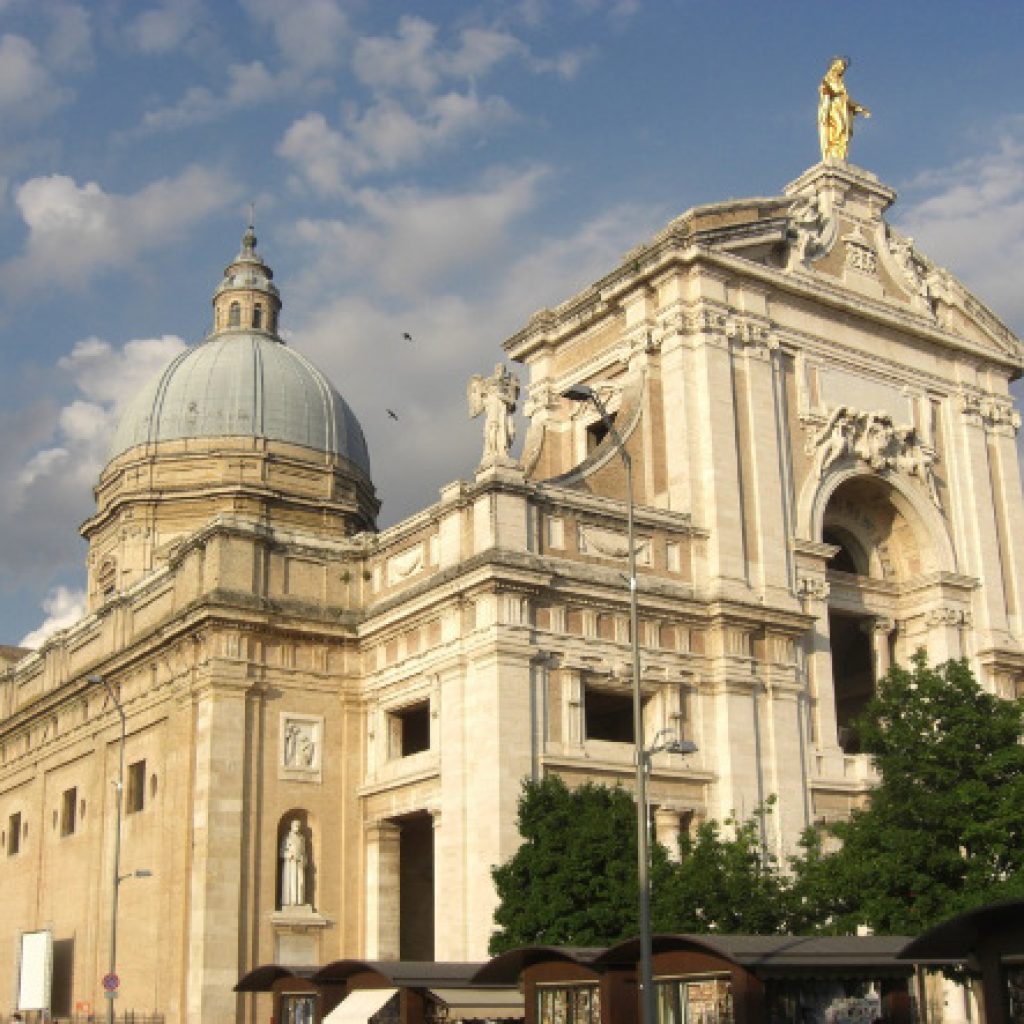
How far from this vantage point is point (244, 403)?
62.6 meters

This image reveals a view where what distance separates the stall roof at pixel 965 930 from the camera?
17639 millimetres

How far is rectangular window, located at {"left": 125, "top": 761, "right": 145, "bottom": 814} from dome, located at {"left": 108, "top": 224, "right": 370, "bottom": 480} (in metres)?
20.0

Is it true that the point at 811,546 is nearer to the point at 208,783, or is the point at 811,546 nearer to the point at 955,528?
the point at 955,528

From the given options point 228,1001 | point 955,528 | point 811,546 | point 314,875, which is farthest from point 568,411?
point 228,1001

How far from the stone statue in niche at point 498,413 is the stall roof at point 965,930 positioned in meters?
20.6

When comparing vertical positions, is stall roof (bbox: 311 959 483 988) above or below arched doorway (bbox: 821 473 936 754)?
below

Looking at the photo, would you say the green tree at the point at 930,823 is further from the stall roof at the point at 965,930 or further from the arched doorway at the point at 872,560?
the arched doorway at the point at 872,560

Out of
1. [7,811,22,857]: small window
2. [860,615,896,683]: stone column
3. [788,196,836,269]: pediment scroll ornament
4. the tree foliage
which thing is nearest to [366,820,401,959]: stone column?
the tree foliage

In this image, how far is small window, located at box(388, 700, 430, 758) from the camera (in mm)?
40875

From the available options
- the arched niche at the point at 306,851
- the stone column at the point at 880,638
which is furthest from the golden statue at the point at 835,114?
the arched niche at the point at 306,851

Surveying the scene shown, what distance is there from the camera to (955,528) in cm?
4712

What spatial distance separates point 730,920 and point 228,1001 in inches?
530

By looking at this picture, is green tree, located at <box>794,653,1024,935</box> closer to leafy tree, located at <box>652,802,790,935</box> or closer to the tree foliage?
the tree foliage

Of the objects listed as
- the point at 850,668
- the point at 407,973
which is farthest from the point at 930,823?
the point at 850,668
